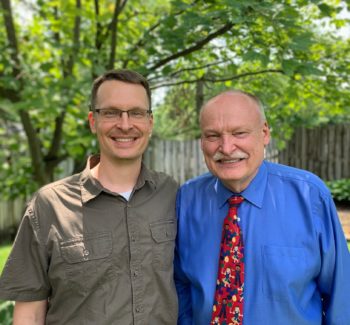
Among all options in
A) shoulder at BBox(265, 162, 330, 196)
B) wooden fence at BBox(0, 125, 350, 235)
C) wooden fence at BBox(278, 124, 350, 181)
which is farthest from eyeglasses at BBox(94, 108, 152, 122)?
wooden fence at BBox(278, 124, 350, 181)

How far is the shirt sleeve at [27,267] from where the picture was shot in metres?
1.88

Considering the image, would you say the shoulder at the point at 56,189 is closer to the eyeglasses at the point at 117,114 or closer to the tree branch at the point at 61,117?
the eyeglasses at the point at 117,114

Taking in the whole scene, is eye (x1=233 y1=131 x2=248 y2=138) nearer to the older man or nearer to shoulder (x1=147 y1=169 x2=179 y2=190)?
the older man

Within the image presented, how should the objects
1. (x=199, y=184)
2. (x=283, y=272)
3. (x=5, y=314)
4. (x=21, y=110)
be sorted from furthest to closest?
(x=21, y=110) < (x=5, y=314) < (x=199, y=184) < (x=283, y=272)

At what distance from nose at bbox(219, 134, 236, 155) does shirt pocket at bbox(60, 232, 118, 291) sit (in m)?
0.64

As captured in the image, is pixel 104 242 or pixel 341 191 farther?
pixel 341 191

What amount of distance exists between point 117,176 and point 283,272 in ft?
2.74

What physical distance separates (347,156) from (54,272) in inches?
495

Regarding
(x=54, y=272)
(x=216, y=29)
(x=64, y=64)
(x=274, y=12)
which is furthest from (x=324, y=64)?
(x=54, y=272)

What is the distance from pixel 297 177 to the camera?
2021 millimetres

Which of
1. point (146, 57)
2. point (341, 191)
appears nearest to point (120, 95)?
point (146, 57)

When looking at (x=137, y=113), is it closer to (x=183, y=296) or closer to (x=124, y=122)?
(x=124, y=122)

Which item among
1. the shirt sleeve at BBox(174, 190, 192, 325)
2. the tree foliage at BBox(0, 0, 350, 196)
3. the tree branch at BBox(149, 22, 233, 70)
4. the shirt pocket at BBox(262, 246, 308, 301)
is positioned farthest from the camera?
the tree branch at BBox(149, 22, 233, 70)

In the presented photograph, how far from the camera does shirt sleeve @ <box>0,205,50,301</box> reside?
1.88m
